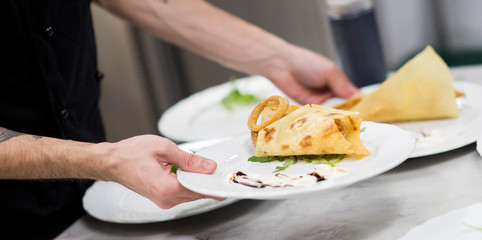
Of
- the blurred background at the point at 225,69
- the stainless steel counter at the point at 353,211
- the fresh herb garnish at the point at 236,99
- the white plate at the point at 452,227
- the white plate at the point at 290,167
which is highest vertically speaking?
the white plate at the point at 290,167

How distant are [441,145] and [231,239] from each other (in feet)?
1.52

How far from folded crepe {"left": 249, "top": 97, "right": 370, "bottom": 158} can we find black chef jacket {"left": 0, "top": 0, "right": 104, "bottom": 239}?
24.6 inches

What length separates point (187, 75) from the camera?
11.9 ft

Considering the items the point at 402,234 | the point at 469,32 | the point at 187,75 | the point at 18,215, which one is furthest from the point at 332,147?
the point at 187,75

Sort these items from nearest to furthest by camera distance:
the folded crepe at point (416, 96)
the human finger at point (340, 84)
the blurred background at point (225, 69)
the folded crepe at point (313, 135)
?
the folded crepe at point (313, 135)
the folded crepe at point (416, 96)
the human finger at point (340, 84)
the blurred background at point (225, 69)

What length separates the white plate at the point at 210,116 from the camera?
173 centimetres

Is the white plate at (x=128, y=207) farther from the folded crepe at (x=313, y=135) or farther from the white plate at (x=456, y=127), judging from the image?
the white plate at (x=456, y=127)

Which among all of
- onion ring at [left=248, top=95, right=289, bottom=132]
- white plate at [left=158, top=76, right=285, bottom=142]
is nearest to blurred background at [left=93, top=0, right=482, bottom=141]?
white plate at [left=158, top=76, right=285, bottom=142]

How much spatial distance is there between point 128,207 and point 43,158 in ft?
0.76

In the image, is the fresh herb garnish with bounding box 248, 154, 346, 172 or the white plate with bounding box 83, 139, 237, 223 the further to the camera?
the white plate with bounding box 83, 139, 237, 223

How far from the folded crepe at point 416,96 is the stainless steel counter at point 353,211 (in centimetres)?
16

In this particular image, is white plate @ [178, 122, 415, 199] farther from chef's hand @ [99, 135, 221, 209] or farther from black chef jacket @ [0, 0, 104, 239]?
black chef jacket @ [0, 0, 104, 239]

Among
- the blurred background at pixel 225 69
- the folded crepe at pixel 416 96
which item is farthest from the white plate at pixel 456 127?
the blurred background at pixel 225 69

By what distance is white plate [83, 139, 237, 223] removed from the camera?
1.13m
